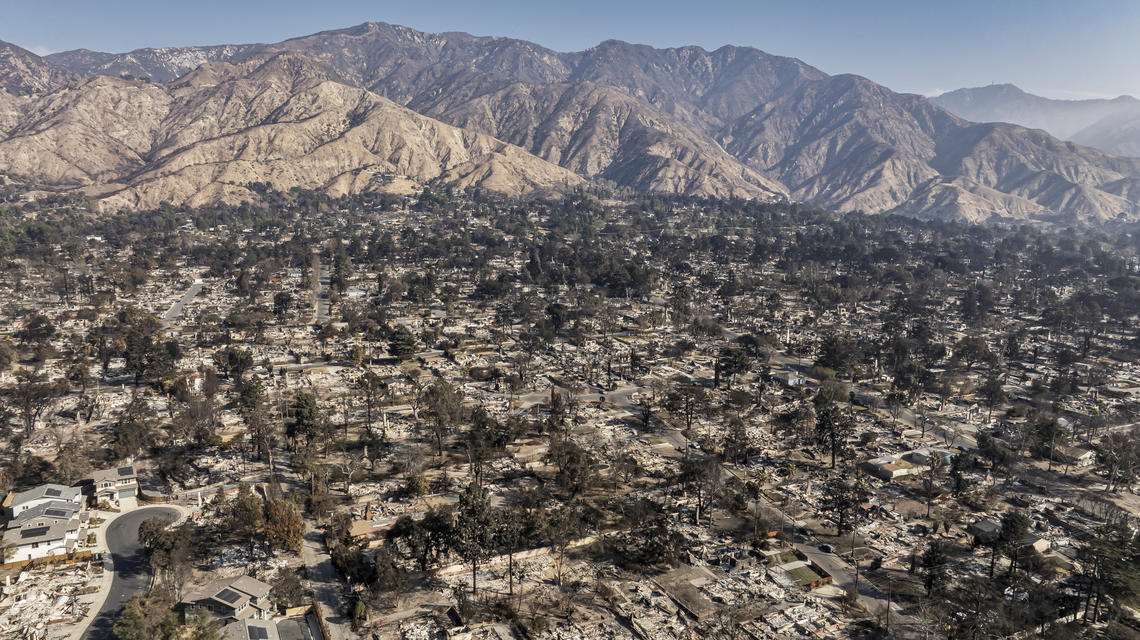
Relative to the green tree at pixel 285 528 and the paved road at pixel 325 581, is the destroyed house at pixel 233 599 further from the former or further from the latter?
the green tree at pixel 285 528

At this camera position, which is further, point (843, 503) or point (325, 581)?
point (843, 503)

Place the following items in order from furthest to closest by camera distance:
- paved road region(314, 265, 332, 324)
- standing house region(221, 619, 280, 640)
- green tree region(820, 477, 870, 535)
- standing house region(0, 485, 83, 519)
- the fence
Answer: paved road region(314, 265, 332, 324)
green tree region(820, 477, 870, 535)
standing house region(0, 485, 83, 519)
the fence
standing house region(221, 619, 280, 640)

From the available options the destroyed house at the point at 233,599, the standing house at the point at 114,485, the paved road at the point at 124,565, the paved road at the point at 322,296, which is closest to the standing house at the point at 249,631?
the destroyed house at the point at 233,599

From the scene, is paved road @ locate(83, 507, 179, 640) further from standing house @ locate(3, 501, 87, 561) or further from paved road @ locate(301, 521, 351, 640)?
paved road @ locate(301, 521, 351, 640)

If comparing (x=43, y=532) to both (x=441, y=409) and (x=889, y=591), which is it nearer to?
(x=441, y=409)

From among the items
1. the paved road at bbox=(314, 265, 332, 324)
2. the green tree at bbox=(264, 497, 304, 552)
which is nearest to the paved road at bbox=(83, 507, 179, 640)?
the green tree at bbox=(264, 497, 304, 552)

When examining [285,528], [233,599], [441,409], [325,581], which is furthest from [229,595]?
[441,409]
